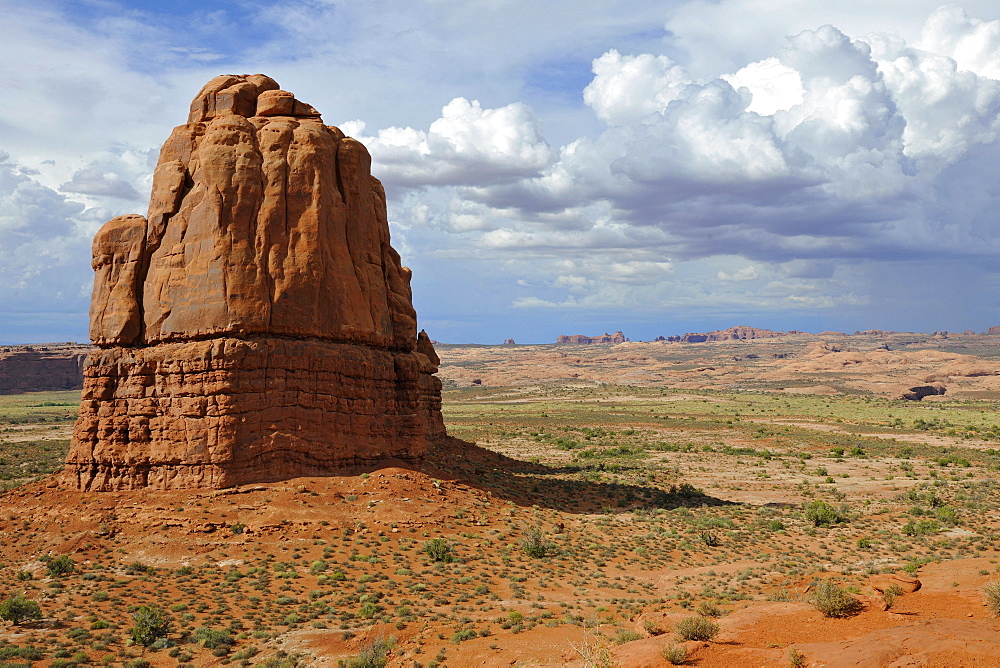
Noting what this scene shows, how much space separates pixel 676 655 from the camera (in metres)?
11.7

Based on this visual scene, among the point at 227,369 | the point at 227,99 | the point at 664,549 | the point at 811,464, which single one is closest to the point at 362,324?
the point at 227,369

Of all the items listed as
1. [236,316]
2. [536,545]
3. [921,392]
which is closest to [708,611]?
[536,545]

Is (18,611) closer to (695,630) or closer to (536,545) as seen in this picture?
(536,545)

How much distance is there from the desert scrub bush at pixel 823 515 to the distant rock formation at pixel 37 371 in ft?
471

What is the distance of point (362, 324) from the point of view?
29.1m

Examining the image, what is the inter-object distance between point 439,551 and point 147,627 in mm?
9147

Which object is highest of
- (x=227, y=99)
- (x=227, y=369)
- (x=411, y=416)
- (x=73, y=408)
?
(x=227, y=99)

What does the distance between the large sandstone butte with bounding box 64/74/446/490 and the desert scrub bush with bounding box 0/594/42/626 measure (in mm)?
7402

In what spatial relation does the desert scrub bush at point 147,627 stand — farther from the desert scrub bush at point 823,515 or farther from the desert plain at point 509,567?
the desert scrub bush at point 823,515

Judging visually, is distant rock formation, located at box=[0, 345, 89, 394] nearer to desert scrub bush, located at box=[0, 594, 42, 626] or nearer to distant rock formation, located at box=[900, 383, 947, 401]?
desert scrub bush, located at box=[0, 594, 42, 626]

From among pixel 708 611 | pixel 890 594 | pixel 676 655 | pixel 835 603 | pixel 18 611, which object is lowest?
pixel 18 611

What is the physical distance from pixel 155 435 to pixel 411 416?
9767 millimetres

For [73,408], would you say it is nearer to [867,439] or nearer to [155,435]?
[155,435]

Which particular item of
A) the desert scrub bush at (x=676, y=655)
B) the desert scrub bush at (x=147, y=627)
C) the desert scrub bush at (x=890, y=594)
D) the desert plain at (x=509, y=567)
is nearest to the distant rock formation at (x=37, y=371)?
the desert plain at (x=509, y=567)
